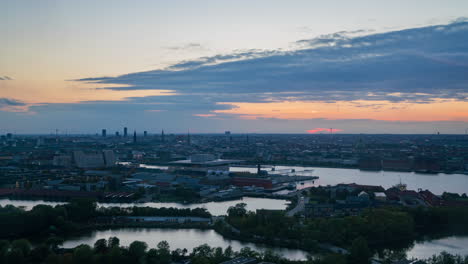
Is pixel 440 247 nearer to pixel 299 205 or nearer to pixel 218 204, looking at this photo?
pixel 299 205

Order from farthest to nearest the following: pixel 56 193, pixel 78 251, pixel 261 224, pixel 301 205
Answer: pixel 56 193, pixel 301 205, pixel 261 224, pixel 78 251

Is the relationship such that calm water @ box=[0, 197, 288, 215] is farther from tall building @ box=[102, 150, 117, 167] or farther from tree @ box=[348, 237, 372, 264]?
tall building @ box=[102, 150, 117, 167]

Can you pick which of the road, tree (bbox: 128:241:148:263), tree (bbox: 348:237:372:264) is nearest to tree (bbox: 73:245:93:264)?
tree (bbox: 128:241:148:263)

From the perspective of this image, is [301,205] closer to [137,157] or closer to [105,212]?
[105,212]

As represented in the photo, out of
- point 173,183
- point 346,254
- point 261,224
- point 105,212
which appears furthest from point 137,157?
point 346,254

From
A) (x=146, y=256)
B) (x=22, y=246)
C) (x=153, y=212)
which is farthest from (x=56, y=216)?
(x=146, y=256)
